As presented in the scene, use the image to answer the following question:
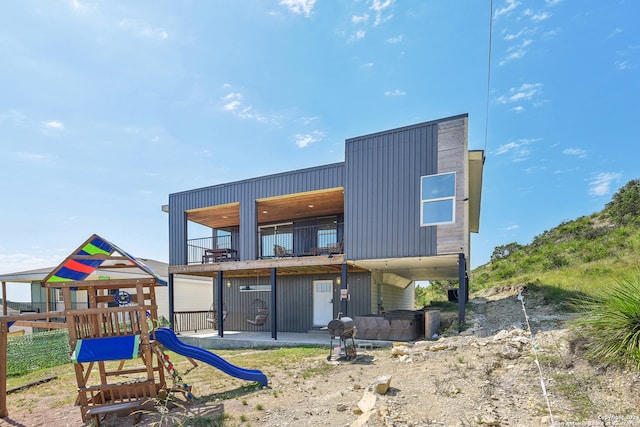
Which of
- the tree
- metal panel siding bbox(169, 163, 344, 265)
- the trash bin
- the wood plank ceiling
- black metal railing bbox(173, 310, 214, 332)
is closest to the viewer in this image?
the trash bin

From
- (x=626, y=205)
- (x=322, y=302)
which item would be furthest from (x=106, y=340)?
(x=626, y=205)

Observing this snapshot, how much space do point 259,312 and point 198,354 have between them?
8681 mm

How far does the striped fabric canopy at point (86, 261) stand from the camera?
5352mm

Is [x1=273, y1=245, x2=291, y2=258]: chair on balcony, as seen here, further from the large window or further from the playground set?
the playground set

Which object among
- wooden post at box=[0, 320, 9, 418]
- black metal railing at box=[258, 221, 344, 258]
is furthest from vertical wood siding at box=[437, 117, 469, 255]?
wooden post at box=[0, 320, 9, 418]

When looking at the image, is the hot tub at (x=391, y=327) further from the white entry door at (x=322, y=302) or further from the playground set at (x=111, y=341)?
the playground set at (x=111, y=341)

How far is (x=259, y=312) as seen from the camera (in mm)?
13812

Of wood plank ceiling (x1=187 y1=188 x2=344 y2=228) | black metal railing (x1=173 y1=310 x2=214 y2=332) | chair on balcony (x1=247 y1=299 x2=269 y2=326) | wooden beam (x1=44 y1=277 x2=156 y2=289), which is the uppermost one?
wood plank ceiling (x1=187 y1=188 x2=344 y2=228)

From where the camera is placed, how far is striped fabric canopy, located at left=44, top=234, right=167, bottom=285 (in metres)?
5.35

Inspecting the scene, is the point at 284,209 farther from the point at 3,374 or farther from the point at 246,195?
the point at 3,374

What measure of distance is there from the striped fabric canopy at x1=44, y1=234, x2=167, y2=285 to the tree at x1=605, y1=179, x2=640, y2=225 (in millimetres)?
25731

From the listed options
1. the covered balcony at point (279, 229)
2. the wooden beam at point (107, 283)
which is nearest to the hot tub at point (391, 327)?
the covered balcony at point (279, 229)

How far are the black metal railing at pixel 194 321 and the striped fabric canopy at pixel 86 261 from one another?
355 inches

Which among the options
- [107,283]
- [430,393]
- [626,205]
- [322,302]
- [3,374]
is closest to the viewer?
[430,393]
